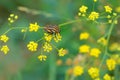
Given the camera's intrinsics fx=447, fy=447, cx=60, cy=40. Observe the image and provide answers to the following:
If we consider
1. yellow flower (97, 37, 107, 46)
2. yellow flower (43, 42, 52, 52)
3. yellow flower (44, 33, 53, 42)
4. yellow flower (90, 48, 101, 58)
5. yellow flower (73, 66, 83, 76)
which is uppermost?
yellow flower (44, 33, 53, 42)

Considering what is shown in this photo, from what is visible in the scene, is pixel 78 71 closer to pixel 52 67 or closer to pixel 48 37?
pixel 52 67

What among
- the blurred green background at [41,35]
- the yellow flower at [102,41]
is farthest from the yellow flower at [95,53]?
the blurred green background at [41,35]

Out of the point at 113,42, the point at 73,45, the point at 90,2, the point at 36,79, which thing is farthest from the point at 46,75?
the point at 90,2

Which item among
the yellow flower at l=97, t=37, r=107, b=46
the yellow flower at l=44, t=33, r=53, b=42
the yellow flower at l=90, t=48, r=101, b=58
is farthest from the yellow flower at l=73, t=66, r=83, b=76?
the yellow flower at l=44, t=33, r=53, b=42

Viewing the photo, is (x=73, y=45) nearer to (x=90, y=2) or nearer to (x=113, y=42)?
(x=113, y=42)

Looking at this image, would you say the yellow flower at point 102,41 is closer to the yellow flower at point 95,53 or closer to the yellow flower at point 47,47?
the yellow flower at point 95,53

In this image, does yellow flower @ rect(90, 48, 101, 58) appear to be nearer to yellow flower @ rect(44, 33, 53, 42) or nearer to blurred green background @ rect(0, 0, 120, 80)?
blurred green background @ rect(0, 0, 120, 80)

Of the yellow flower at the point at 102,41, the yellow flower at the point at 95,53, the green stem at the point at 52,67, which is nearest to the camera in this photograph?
the yellow flower at the point at 102,41

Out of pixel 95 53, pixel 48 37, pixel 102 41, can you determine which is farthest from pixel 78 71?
pixel 48 37
